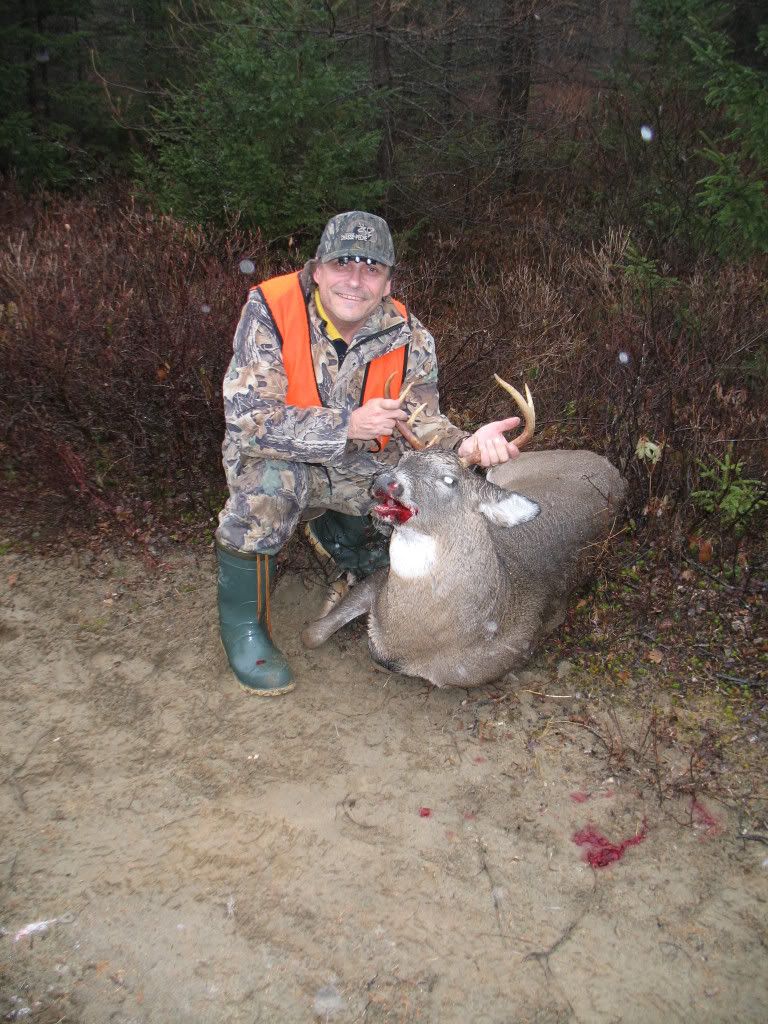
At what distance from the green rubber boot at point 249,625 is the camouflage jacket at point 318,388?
41cm

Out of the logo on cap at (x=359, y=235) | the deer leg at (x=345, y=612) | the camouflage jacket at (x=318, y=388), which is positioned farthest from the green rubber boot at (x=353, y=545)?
the logo on cap at (x=359, y=235)

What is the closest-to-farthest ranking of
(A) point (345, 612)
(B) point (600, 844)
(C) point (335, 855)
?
(C) point (335, 855)
(B) point (600, 844)
(A) point (345, 612)

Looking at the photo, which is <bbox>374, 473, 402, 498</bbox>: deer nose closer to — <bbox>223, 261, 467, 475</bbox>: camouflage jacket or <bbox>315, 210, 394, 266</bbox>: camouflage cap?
<bbox>223, 261, 467, 475</bbox>: camouflage jacket

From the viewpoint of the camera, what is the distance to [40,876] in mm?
2535

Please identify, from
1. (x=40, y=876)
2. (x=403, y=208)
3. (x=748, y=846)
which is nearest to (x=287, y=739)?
(x=40, y=876)

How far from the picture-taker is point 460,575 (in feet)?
10.4

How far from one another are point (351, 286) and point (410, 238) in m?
4.93

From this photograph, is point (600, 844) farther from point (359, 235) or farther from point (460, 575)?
point (359, 235)

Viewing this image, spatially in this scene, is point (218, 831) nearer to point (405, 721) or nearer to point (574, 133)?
point (405, 721)

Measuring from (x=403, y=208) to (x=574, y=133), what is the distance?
3006 mm

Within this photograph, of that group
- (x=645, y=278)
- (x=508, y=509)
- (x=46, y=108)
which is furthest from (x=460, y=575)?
(x=46, y=108)

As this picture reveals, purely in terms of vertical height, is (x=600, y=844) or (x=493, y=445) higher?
Result: (x=493, y=445)

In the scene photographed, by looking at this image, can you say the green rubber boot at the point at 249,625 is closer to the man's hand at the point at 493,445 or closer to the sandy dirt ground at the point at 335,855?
the sandy dirt ground at the point at 335,855

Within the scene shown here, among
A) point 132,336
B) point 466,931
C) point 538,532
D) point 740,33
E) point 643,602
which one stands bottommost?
point 466,931
